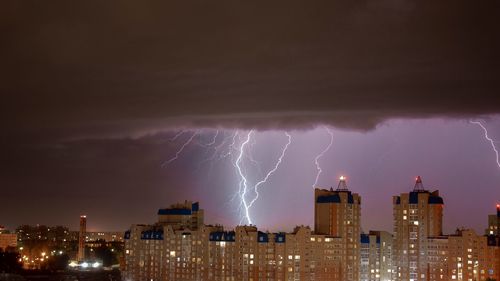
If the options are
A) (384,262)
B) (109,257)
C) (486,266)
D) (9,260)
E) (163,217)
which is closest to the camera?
(486,266)

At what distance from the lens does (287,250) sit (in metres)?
49.2

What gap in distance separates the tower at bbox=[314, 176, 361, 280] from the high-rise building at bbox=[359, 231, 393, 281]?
2.28ft

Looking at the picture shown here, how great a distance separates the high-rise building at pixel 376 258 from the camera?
1975 inches

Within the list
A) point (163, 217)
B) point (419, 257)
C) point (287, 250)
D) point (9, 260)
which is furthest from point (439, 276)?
point (9, 260)

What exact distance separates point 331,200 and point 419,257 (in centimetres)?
572

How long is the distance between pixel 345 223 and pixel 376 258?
9.41 ft

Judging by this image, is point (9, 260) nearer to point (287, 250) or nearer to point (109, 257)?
point (109, 257)

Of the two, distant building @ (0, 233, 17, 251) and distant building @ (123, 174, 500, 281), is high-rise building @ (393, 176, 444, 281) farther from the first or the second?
distant building @ (0, 233, 17, 251)

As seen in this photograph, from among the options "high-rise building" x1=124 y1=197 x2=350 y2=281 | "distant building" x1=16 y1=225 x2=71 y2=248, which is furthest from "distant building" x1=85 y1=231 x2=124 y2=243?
"high-rise building" x1=124 y1=197 x2=350 y2=281

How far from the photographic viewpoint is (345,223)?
1954 inches

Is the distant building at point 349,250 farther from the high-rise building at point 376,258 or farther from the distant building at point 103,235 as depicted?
the distant building at point 103,235

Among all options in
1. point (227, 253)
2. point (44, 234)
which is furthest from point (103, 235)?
point (227, 253)

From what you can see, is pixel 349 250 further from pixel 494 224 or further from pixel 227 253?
pixel 494 224

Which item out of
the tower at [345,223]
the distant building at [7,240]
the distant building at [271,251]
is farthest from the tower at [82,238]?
the tower at [345,223]
